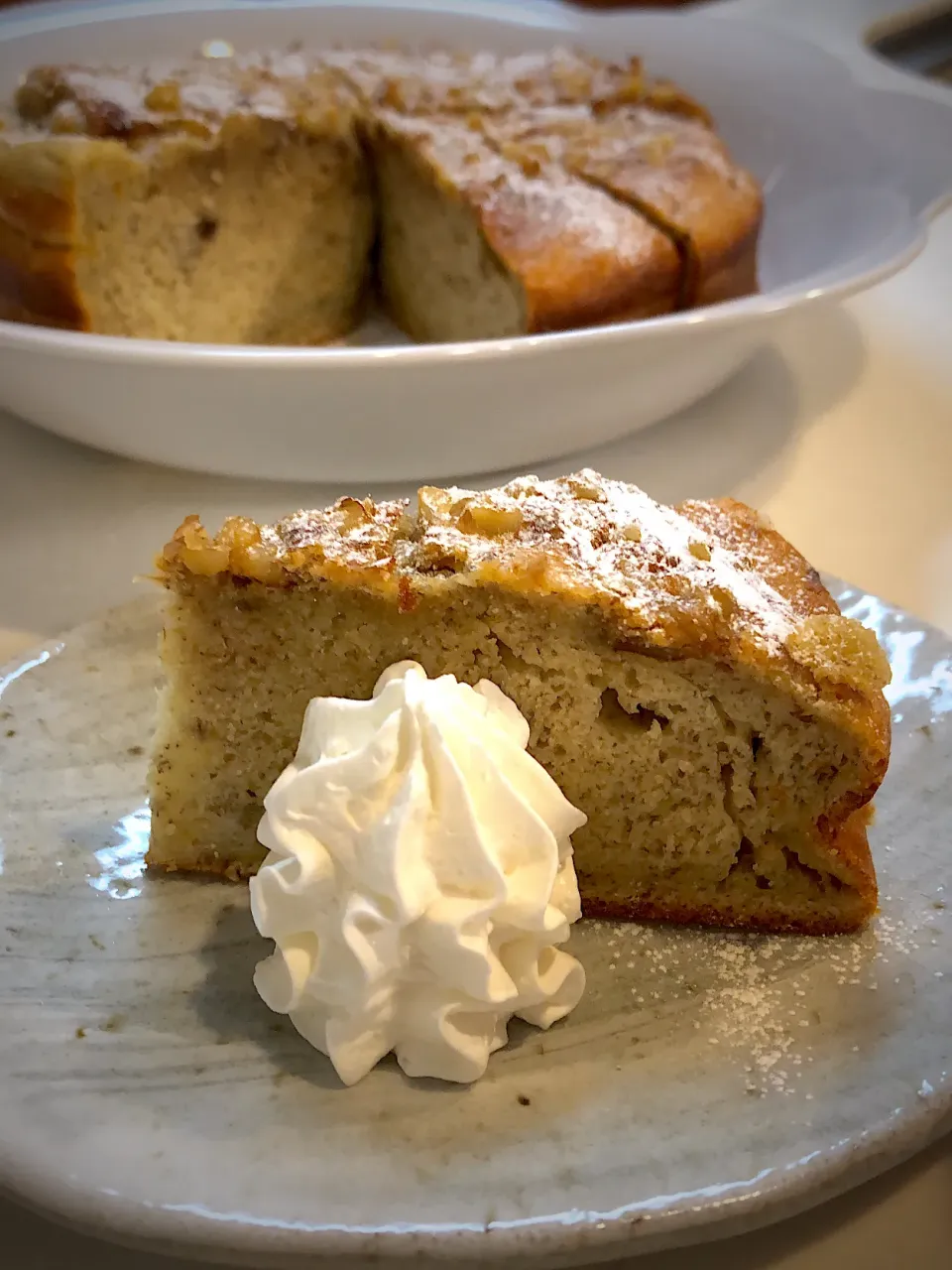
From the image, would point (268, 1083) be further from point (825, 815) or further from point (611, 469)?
point (611, 469)

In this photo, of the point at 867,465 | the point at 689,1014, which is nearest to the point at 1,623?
the point at 689,1014

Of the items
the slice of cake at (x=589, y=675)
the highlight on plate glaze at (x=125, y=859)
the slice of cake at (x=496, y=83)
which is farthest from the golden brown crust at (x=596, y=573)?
the slice of cake at (x=496, y=83)

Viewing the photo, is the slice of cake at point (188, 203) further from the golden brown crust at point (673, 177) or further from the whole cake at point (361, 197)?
the golden brown crust at point (673, 177)

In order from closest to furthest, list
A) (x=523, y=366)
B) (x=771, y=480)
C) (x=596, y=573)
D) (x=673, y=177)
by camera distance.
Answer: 1. (x=596, y=573)
2. (x=523, y=366)
3. (x=771, y=480)
4. (x=673, y=177)

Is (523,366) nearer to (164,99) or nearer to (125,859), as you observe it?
(125,859)

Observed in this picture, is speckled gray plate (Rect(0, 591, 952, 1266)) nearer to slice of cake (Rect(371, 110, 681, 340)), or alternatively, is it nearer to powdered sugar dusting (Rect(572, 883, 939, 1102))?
powdered sugar dusting (Rect(572, 883, 939, 1102))

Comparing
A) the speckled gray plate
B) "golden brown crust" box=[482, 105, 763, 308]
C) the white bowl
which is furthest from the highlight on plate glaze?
"golden brown crust" box=[482, 105, 763, 308]

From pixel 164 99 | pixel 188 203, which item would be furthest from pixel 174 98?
pixel 188 203
